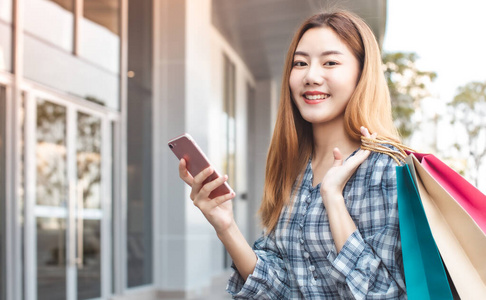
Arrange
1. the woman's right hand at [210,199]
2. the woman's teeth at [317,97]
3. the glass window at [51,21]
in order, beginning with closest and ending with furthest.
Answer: the woman's right hand at [210,199], the woman's teeth at [317,97], the glass window at [51,21]

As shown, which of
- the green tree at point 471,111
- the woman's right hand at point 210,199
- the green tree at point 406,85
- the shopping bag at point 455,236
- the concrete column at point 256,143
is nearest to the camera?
the shopping bag at point 455,236

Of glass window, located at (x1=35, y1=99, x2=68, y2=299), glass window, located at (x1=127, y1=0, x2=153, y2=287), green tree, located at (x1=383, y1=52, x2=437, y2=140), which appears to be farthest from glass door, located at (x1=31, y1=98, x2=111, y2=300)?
green tree, located at (x1=383, y1=52, x2=437, y2=140)

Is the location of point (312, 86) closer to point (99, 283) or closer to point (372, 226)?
point (372, 226)

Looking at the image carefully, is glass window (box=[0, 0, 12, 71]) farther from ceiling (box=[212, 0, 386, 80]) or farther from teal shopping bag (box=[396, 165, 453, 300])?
teal shopping bag (box=[396, 165, 453, 300])

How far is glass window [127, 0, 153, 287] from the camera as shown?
8258 millimetres

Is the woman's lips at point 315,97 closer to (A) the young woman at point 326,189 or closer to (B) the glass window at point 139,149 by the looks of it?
(A) the young woman at point 326,189

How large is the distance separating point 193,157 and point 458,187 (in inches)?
26.9

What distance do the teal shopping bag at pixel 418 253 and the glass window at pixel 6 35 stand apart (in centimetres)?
504

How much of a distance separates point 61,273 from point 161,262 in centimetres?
248

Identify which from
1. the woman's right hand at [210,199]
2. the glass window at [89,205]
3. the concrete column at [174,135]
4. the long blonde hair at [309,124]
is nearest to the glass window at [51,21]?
the glass window at [89,205]

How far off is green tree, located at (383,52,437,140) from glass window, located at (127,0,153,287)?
18.5 ft

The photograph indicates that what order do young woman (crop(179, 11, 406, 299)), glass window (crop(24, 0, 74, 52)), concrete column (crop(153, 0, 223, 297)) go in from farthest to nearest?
concrete column (crop(153, 0, 223, 297))
glass window (crop(24, 0, 74, 52))
young woman (crop(179, 11, 406, 299))

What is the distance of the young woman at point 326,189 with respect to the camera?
1.37 metres

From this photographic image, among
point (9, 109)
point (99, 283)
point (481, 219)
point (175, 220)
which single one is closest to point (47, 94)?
A: point (9, 109)
